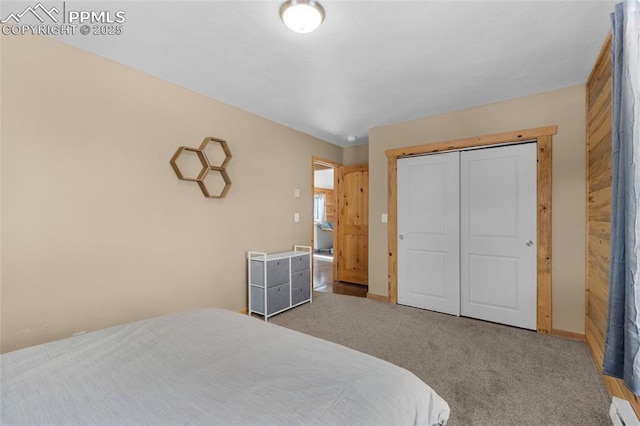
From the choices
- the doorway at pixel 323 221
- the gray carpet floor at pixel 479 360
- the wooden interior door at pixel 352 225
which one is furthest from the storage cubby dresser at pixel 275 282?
the doorway at pixel 323 221

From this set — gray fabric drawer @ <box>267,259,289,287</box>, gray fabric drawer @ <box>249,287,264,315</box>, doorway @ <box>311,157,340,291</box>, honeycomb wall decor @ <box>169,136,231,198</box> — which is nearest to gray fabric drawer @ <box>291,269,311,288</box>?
gray fabric drawer @ <box>267,259,289,287</box>

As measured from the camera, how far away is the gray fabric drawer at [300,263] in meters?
3.53

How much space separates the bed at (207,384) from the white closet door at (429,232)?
256cm

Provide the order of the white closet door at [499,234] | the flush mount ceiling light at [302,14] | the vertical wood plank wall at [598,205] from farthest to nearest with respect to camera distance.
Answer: the white closet door at [499,234] → the vertical wood plank wall at [598,205] → the flush mount ceiling light at [302,14]

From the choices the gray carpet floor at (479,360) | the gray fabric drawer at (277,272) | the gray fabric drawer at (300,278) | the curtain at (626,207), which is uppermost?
the curtain at (626,207)

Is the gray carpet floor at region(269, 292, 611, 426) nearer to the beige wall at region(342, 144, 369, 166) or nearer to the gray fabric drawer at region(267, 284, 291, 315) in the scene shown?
the gray fabric drawer at region(267, 284, 291, 315)

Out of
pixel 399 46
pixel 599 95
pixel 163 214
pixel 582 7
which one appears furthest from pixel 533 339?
pixel 163 214

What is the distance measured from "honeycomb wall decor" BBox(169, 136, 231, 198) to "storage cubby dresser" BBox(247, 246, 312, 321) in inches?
34.1

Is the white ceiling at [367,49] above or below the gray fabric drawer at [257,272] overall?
above

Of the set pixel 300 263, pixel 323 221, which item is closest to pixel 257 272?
pixel 300 263

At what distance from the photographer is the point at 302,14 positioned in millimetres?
1614

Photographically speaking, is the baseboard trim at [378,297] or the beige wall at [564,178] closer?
the beige wall at [564,178]

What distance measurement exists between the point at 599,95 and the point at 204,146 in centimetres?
347

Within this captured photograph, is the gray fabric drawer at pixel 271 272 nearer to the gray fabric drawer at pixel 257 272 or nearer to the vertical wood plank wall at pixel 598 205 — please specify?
the gray fabric drawer at pixel 257 272
